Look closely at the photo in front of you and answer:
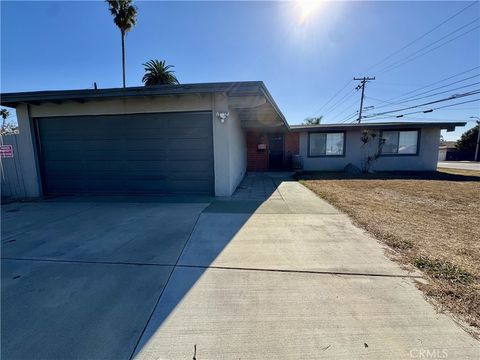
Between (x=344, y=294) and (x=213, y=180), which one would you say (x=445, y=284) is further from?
(x=213, y=180)

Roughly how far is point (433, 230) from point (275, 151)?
991 centimetres

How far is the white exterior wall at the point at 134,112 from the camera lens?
590 centimetres

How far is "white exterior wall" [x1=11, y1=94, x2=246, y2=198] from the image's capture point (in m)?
5.90

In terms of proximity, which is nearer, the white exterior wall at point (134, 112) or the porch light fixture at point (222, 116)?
the porch light fixture at point (222, 116)

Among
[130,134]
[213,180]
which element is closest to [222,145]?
[213,180]

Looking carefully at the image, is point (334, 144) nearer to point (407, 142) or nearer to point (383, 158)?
point (383, 158)

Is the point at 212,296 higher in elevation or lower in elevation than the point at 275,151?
lower

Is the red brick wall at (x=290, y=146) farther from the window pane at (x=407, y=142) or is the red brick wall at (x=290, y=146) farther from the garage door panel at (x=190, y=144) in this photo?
the garage door panel at (x=190, y=144)

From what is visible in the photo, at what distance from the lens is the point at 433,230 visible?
3.67m

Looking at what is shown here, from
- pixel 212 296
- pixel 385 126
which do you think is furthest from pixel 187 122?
pixel 385 126

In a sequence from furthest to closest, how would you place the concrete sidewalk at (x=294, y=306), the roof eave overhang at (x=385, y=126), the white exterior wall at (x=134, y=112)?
the roof eave overhang at (x=385, y=126) → the white exterior wall at (x=134, y=112) → the concrete sidewalk at (x=294, y=306)

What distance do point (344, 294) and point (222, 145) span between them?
4683 mm

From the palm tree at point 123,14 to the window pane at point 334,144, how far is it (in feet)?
51.4

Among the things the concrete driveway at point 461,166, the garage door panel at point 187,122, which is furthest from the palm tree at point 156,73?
the concrete driveway at point 461,166
